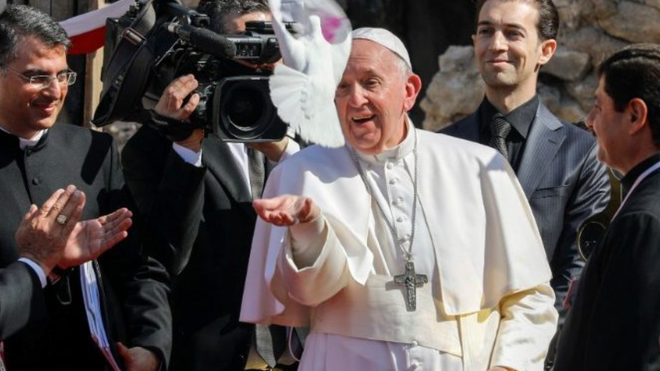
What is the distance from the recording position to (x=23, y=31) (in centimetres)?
505

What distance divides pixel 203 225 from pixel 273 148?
369 millimetres

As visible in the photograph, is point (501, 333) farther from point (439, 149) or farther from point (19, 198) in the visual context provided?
point (19, 198)

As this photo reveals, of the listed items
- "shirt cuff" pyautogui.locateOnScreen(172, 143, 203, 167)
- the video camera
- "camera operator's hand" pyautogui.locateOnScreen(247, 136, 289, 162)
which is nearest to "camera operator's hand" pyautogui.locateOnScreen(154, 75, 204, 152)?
the video camera

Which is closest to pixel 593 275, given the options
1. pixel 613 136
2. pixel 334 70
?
pixel 613 136

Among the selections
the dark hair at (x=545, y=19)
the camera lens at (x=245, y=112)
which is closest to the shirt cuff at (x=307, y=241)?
the camera lens at (x=245, y=112)

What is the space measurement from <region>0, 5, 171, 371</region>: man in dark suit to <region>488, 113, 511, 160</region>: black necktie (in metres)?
1.35

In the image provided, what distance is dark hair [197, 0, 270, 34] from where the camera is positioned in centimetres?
550

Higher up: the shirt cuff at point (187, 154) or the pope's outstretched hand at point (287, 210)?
the pope's outstretched hand at point (287, 210)

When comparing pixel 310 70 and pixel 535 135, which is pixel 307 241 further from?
pixel 535 135

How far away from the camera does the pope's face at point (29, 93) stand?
196 inches

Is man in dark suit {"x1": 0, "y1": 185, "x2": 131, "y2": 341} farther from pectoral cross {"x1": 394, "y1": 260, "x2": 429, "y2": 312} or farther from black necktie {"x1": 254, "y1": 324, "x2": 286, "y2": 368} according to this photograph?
pectoral cross {"x1": 394, "y1": 260, "x2": 429, "y2": 312}

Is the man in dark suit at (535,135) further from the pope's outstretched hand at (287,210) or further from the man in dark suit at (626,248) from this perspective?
the pope's outstretched hand at (287,210)

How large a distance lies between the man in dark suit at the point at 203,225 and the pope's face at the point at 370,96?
46cm

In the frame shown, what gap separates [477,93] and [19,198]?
15.6 ft
